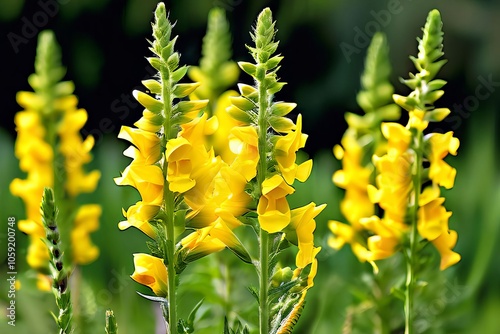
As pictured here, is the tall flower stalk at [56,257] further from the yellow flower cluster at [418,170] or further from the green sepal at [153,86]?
the yellow flower cluster at [418,170]

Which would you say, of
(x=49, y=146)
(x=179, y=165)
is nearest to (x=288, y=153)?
(x=179, y=165)

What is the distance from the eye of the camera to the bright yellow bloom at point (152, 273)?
45.9 inches

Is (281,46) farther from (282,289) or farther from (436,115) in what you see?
(282,289)

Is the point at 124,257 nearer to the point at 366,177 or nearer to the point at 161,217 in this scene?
the point at 366,177

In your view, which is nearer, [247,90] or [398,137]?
[247,90]

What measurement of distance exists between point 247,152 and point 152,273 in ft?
0.68

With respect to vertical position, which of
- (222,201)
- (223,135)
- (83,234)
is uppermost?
(222,201)

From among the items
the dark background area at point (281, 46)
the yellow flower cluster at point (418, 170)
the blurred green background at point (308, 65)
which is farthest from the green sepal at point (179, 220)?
the dark background area at point (281, 46)

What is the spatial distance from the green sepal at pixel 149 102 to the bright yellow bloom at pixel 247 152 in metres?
0.10

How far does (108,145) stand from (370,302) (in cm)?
145

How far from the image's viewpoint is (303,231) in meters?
1.14

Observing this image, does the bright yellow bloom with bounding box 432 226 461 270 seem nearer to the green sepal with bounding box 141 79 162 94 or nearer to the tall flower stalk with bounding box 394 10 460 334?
the tall flower stalk with bounding box 394 10 460 334

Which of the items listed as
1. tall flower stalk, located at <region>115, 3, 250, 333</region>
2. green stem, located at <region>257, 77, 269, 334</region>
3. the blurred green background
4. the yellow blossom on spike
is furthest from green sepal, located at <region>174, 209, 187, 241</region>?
the blurred green background

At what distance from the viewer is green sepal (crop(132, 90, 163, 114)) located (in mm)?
1121
